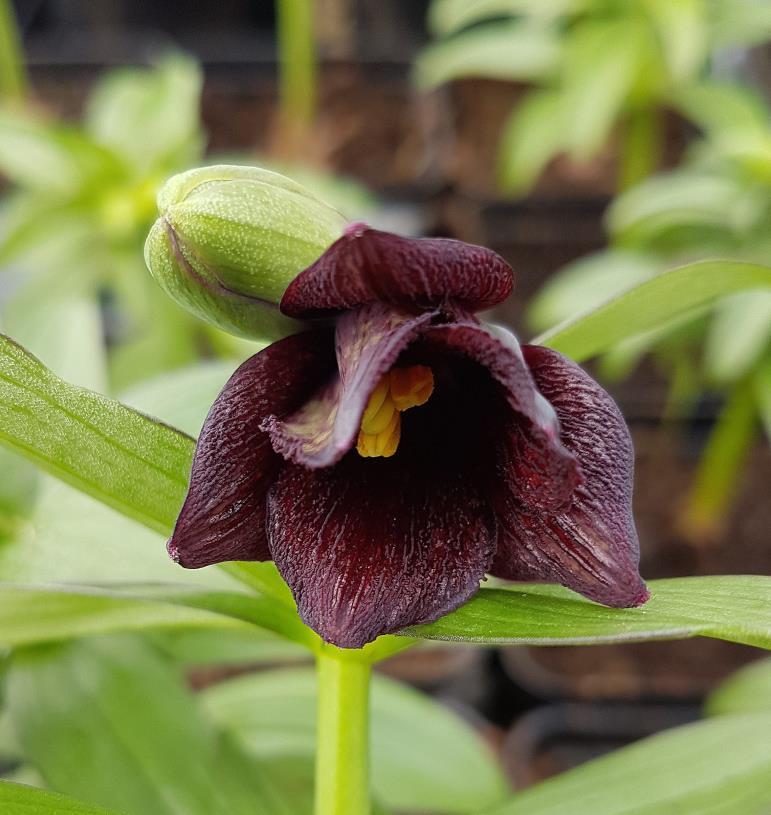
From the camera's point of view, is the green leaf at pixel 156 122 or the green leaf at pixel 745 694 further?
→ the green leaf at pixel 156 122

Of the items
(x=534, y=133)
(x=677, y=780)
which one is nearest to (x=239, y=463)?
(x=677, y=780)

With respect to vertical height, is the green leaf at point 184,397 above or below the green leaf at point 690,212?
below

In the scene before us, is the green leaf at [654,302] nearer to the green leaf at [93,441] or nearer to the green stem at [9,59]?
the green leaf at [93,441]

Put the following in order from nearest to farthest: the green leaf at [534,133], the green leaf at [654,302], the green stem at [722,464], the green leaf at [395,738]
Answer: the green leaf at [654,302], the green leaf at [395,738], the green stem at [722,464], the green leaf at [534,133]

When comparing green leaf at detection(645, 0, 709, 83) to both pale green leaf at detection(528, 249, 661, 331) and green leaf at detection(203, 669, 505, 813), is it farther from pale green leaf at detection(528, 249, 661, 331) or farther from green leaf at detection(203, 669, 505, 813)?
green leaf at detection(203, 669, 505, 813)

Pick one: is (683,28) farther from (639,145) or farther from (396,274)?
(396,274)

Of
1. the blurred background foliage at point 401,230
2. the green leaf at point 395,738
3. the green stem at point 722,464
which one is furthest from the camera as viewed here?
the green stem at point 722,464

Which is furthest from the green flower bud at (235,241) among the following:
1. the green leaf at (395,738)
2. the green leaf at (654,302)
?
the green leaf at (395,738)
